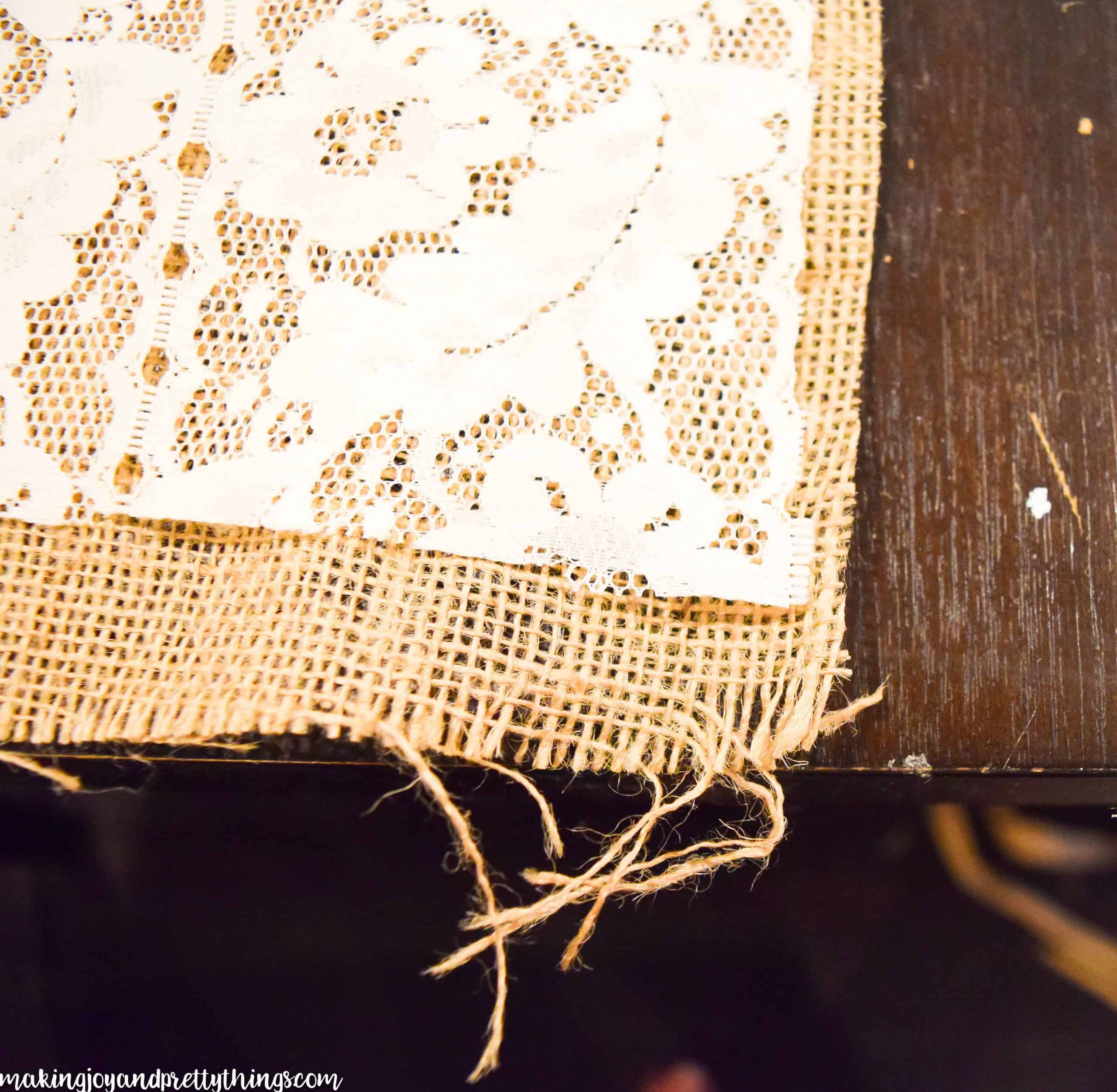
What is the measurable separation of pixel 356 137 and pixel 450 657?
0.26 meters

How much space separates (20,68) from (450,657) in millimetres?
392

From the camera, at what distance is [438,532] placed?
306 millimetres

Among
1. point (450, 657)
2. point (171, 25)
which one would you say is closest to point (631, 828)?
point (450, 657)

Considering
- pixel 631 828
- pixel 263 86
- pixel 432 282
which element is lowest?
pixel 631 828

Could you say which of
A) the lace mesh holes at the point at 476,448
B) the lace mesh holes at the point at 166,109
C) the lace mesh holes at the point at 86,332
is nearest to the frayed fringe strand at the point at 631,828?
the lace mesh holes at the point at 476,448

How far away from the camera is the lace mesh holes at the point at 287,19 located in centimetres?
35

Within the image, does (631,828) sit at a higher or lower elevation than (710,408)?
lower

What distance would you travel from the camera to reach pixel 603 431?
1.02 ft

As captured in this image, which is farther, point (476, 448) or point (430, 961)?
point (430, 961)

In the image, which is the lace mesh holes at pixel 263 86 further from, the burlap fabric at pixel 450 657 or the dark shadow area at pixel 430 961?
the dark shadow area at pixel 430 961

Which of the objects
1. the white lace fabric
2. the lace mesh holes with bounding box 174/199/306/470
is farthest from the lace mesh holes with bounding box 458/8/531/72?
the lace mesh holes with bounding box 174/199/306/470

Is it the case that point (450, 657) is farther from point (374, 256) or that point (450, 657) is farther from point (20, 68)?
point (20, 68)

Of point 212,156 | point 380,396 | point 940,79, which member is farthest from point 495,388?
point 940,79

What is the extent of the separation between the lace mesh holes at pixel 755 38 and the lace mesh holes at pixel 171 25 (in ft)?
0.89
